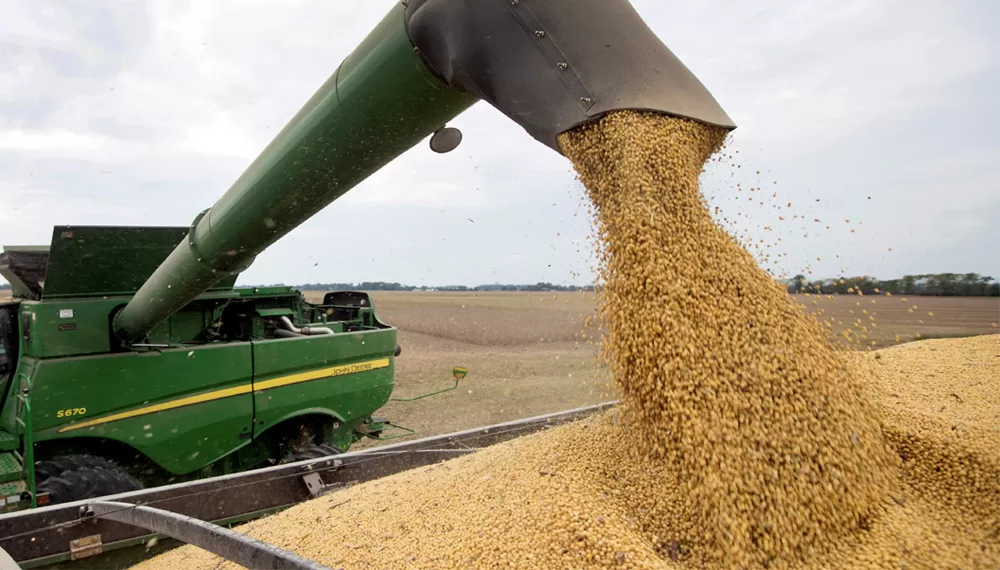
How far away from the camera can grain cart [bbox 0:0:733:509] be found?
2111mm

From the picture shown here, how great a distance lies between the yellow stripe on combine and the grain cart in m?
0.01

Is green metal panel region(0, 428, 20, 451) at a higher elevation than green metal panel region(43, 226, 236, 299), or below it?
below

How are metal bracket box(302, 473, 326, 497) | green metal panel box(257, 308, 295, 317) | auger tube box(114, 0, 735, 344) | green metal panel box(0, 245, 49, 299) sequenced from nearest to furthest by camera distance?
auger tube box(114, 0, 735, 344) < metal bracket box(302, 473, 326, 497) < green metal panel box(0, 245, 49, 299) < green metal panel box(257, 308, 295, 317)

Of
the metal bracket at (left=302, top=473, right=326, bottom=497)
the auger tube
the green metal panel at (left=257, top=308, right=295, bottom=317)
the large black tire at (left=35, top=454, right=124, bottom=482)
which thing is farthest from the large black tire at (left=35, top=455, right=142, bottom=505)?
the auger tube

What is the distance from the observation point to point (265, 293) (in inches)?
210

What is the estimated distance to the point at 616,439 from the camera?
2.46m

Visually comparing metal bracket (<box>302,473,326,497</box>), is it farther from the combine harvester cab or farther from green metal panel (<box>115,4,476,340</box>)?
the combine harvester cab

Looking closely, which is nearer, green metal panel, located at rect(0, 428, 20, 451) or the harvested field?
the harvested field

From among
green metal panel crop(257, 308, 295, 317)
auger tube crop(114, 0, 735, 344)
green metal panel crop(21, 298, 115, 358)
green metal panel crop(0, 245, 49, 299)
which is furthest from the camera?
green metal panel crop(257, 308, 295, 317)

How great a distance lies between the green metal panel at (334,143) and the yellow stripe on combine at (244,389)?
5.02ft

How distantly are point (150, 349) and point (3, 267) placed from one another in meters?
1.26

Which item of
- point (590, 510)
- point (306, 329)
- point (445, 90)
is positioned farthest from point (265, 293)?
point (590, 510)

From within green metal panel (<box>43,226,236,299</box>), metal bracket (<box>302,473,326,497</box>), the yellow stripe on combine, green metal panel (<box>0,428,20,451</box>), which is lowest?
metal bracket (<box>302,473,326,497</box>)

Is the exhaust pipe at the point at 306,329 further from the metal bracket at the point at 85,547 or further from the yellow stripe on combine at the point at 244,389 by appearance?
the metal bracket at the point at 85,547
